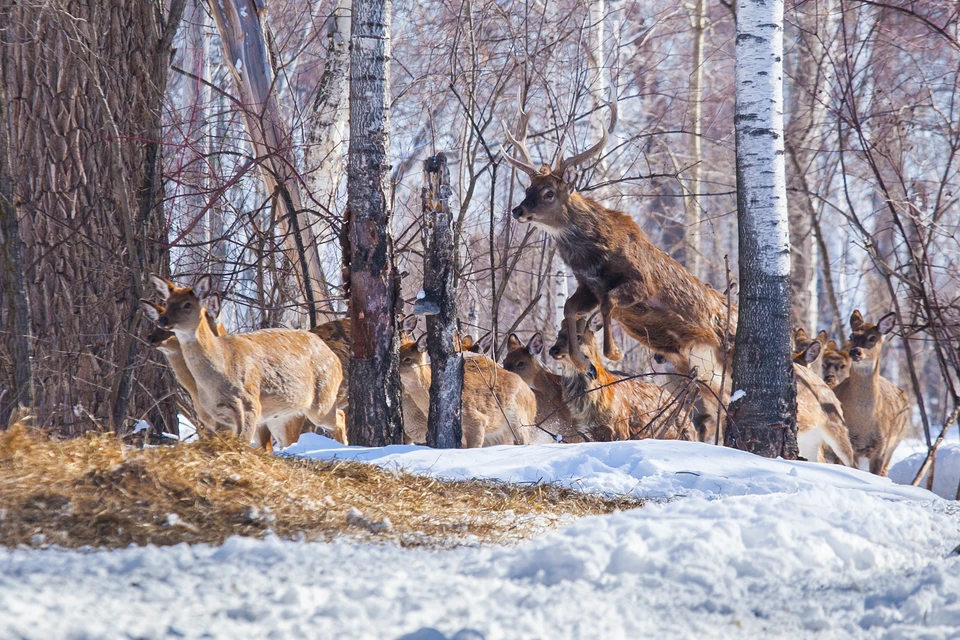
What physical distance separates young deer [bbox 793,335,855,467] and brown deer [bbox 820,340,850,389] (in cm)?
178

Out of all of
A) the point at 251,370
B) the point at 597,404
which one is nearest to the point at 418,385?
the point at 597,404

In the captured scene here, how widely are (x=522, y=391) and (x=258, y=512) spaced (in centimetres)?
623

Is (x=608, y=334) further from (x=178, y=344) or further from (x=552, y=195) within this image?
(x=178, y=344)

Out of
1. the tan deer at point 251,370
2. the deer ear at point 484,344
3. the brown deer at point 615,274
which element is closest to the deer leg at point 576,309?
the brown deer at point 615,274

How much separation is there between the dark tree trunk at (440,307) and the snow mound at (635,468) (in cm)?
69

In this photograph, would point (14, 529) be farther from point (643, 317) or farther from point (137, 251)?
point (643, 317)

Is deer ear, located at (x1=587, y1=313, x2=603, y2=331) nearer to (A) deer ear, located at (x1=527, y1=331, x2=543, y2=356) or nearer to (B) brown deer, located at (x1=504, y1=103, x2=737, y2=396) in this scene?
(B) brown deer, located at (x1=504, y1=103, x2=737, y2=396)

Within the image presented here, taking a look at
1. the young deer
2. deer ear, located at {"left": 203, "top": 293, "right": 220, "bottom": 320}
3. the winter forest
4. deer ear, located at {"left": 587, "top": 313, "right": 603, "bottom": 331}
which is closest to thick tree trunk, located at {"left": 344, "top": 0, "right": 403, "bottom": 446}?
the winter forest

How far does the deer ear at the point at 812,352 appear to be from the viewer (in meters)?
10.5

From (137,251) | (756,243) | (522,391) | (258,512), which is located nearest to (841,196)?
(522,391)

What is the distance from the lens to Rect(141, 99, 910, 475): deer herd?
8.35 m

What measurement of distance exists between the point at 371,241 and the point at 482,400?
132 inches

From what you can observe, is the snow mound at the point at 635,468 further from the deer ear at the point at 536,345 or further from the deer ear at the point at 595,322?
the deer ear at the point at 536,345

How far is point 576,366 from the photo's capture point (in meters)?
8.77
